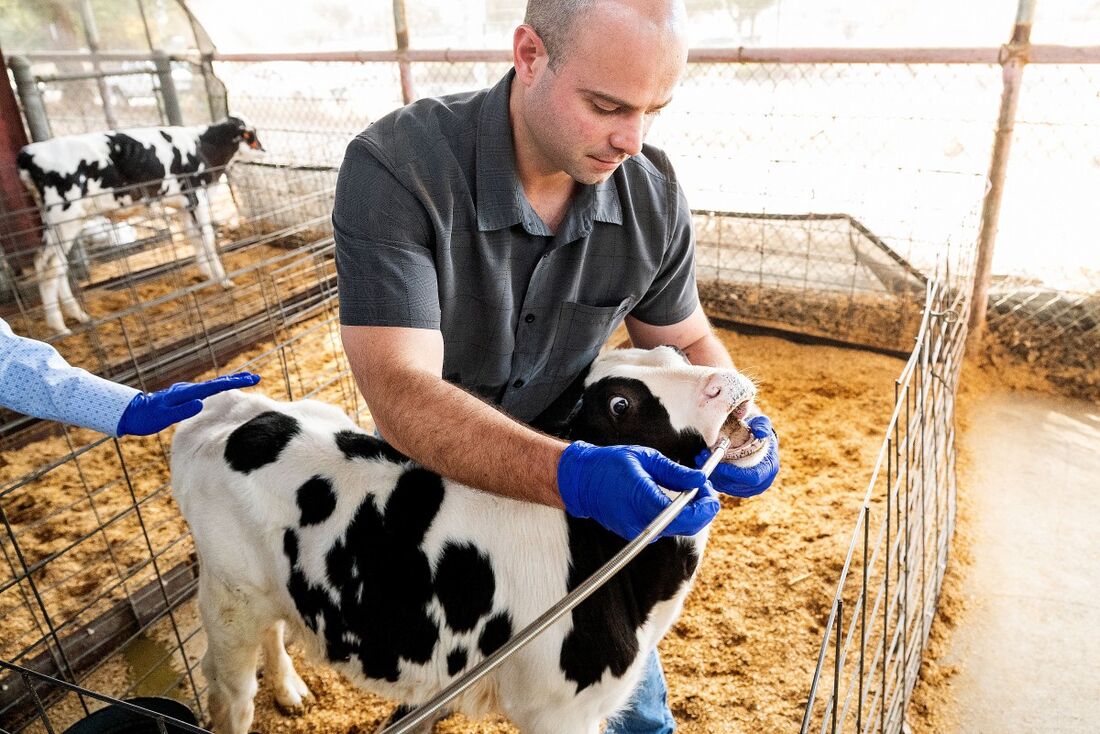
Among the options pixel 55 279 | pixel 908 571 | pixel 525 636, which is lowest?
pixel 908 571

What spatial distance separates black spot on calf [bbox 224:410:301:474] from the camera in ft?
6.31

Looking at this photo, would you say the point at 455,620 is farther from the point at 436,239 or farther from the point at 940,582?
the point at 940,582

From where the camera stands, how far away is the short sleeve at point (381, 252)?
1625mm

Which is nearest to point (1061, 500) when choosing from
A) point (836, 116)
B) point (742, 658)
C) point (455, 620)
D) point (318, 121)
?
point (742, 658)

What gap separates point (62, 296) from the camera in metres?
5.85

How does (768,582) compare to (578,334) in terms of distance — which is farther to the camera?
(768,582)

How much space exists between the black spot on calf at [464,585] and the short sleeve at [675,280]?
2.76 ft

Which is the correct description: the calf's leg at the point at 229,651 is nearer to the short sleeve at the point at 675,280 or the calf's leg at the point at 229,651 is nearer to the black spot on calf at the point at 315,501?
the black spot on calf at the point at 315,501

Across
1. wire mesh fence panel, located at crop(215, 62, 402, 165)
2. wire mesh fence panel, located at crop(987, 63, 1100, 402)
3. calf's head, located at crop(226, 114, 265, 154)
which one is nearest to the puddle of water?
wire mesh fence panel, located at crop(987, 63, 1100, 402)

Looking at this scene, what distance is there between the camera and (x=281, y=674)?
2504mm

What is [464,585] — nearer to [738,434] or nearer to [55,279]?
[738,434]

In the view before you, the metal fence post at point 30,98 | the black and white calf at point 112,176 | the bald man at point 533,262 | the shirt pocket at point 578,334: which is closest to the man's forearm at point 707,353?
the bald man at point 533,262

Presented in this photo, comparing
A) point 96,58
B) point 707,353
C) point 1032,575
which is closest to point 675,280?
point 707,353

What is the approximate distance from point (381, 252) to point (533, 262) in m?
0.40
